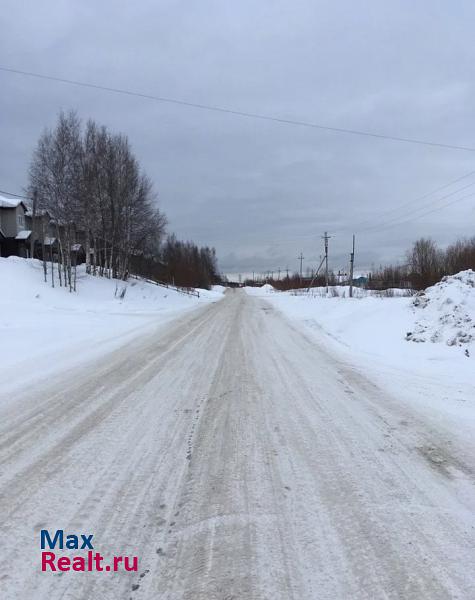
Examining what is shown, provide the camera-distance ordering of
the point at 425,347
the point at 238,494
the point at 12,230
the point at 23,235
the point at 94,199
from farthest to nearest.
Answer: the point at 12,230
the point at 23,235
the point at 94,199
the point at 425,347
the point at 238,494

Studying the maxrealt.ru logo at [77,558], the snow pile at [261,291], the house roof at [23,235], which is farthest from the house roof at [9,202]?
the maxrealt.ru logo at [77,558]

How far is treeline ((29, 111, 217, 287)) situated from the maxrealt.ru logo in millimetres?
28416

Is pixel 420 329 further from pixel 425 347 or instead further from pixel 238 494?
pixel 238 494

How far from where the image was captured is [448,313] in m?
10.3

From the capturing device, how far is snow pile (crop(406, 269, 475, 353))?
9367 mm

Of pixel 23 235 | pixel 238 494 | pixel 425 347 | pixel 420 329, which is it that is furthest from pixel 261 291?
pixel 238 494

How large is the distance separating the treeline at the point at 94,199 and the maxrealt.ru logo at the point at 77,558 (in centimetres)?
2842

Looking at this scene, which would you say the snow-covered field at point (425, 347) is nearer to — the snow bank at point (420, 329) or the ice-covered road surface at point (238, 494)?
the snow bank at point (420, 329)

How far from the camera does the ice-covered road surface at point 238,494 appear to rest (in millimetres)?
2299

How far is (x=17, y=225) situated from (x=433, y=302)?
146ft

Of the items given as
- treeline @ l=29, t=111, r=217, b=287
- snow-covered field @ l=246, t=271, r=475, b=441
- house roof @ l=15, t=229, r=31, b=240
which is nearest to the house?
house roof @ l=15, t=229, r=31, b=240

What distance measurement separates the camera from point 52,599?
84.7 inches

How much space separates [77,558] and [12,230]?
48020 millimetres

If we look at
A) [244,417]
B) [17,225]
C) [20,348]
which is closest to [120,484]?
[244,417]
